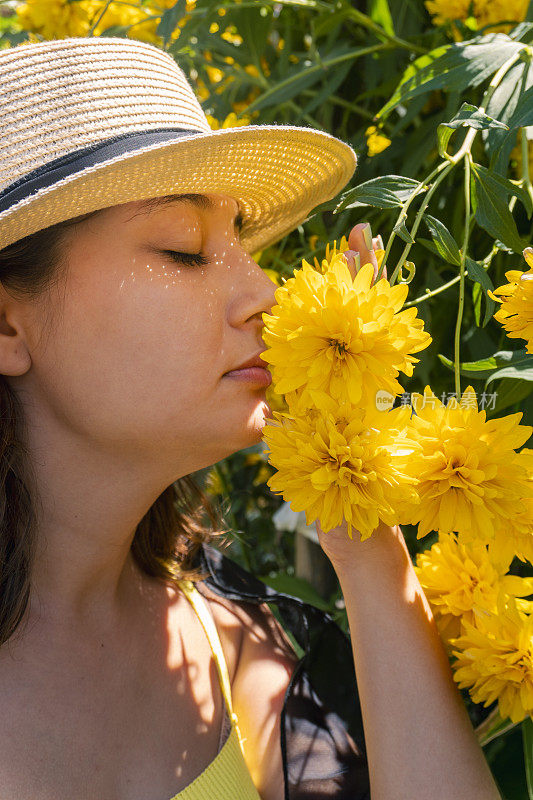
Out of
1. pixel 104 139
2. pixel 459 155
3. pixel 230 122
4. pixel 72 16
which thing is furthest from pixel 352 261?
pixel 72 16

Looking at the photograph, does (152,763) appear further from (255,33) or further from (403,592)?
(255,33)

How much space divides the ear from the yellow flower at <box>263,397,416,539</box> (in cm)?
30

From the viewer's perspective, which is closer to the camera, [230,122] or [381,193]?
[381,193]

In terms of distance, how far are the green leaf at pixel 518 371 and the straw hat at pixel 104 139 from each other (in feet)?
0.98

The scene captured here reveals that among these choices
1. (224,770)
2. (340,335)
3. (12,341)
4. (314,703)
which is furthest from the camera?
(314,703)

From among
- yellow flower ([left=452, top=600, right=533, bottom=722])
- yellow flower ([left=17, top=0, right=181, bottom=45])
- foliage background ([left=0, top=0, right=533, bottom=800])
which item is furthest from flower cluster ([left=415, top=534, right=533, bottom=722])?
yellow flower ([left=17, top=0, right=181, bottom=45])

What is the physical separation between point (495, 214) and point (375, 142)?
0.42 meters

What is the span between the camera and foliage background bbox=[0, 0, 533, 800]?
873 mm

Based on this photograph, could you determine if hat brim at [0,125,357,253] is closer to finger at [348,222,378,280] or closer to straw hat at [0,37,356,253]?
straw hat at [0,37,356,253]

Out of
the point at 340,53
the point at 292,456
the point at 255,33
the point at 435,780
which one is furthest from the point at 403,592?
the point at 255,33

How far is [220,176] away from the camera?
2.49 feet

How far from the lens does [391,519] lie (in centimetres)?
61

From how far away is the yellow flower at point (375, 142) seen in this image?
1.08m

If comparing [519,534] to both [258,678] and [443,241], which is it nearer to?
[443,241]
